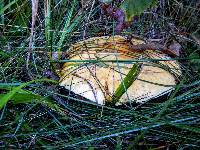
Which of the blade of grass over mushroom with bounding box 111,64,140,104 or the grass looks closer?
the grass

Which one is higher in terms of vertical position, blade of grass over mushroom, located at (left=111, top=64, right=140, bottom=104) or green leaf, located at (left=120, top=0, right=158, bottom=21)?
green leaf, located at (left=120, top=0, right=158, bottom=21)

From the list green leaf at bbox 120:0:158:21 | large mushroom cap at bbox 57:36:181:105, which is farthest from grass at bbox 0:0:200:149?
green leaf at bbox 120:0:158:21

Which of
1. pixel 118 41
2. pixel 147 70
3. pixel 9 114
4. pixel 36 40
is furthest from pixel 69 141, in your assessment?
pixel 36 40

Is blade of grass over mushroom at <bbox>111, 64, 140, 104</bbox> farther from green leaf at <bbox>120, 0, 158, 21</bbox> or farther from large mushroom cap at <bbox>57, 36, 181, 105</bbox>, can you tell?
green leaf at <bbox>120, 0, 158, 21</bbox>

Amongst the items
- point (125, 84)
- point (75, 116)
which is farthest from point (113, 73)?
point (75, 116)

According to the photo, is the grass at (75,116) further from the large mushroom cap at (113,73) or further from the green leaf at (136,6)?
the green leaf at (136,6)

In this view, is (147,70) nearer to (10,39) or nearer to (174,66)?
(174,66)

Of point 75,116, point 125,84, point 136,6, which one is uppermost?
point 136,6

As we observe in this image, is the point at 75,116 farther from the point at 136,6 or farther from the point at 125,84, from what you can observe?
the point at 136,6
